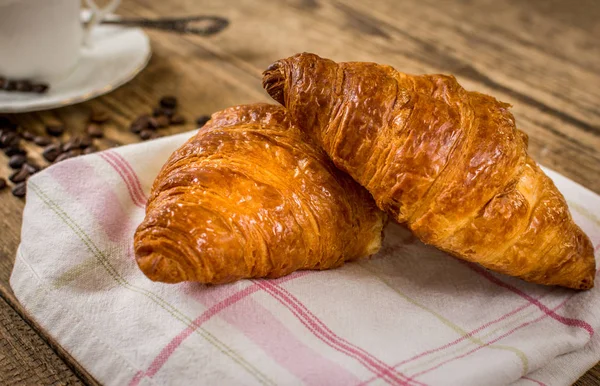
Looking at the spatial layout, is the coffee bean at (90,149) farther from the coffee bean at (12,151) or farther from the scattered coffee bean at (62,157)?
the coffee bean at (12,151)

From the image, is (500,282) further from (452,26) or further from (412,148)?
(452,26)

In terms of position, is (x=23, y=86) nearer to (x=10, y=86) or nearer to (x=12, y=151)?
(x=10, y=86)

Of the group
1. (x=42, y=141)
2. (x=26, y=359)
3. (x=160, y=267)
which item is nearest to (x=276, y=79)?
(x=160, y=267)

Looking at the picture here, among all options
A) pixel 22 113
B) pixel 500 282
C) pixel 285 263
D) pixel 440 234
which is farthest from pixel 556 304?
pixel 22 113

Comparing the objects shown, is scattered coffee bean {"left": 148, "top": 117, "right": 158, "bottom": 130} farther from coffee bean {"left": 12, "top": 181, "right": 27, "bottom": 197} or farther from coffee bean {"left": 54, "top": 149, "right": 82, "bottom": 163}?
coffee bean {"left": 12, "top": 181, "right": 27, "bottom": 197}

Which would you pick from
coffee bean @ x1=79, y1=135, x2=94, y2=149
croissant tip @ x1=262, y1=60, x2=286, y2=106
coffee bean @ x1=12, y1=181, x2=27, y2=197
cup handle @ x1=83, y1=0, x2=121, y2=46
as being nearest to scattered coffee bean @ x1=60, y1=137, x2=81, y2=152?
coffee bean @ x1=79, y1=135, x2=94, y2=149

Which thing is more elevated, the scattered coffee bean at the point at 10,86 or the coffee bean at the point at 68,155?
the scattered coffee bean at the point at 10,86

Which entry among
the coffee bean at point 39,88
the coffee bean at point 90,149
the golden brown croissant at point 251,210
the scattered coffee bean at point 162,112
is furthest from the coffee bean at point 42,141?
the golden brown croissant at point 251,210
